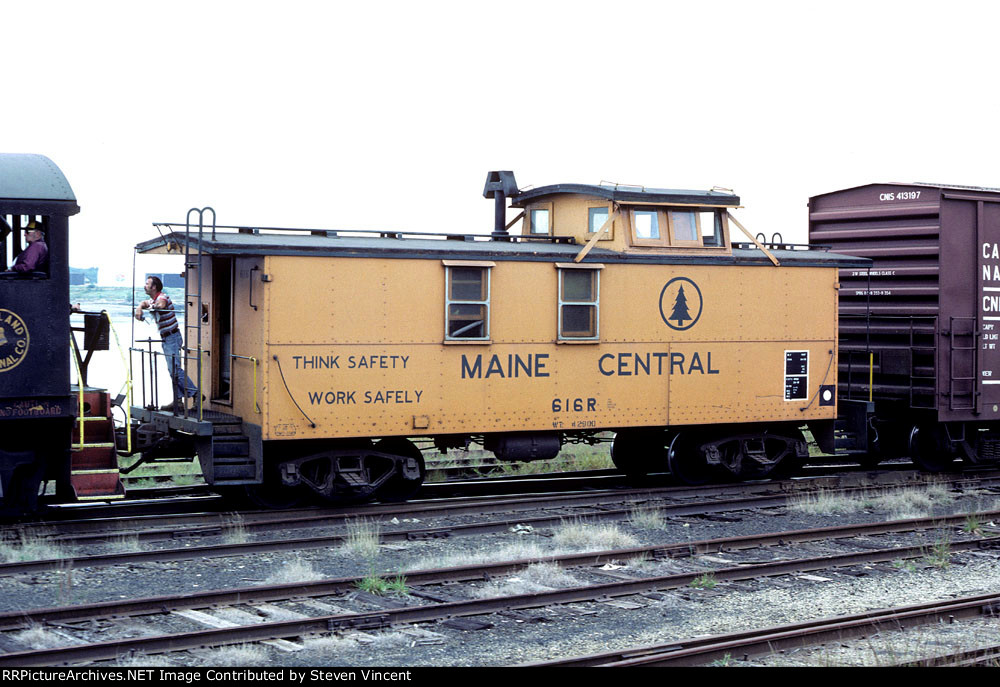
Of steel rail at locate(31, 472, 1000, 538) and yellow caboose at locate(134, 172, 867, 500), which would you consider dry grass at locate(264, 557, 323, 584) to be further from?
yellow caboose at locate(134, 172, 867, 500)

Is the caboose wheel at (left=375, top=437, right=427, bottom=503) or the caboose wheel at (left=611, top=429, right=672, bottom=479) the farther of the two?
the caboose wheel at (left=611, top=429, right=672, bottom=479)

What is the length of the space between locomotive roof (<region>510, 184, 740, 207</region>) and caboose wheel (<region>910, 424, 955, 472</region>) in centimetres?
479

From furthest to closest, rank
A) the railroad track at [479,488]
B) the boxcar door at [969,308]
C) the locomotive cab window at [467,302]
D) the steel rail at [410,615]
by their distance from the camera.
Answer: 1. the boxcar door at [969,308]
2. the locomotive cab window at [467,302]
3. the railroad track at [479,488]
4. the steel rail at [410,615]

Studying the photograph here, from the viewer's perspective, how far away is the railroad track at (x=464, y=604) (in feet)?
24.4

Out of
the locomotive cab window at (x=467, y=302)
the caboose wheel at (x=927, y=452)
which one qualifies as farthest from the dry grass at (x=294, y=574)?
the caboose wheel at (x=927, y=452)

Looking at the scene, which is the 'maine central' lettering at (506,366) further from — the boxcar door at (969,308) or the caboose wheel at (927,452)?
the caboose wheel at (927,452)

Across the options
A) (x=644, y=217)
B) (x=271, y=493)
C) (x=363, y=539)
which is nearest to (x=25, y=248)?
(x=271, y=493)

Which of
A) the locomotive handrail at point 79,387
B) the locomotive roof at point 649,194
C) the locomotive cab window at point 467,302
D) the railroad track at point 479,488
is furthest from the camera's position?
the locomotive roof at point 649,194

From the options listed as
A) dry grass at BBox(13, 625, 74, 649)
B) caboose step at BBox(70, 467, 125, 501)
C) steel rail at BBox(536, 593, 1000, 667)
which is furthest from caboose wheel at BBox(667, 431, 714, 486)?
dry grass at BBox(13, 625, 74, 649)

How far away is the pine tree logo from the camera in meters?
14.2

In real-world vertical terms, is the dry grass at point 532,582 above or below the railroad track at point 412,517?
below

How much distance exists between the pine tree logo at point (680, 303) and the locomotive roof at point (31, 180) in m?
7.09

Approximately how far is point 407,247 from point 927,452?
8749mm

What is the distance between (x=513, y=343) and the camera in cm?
1338
